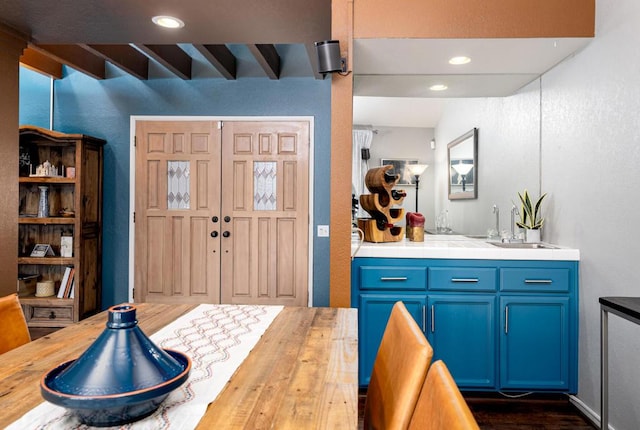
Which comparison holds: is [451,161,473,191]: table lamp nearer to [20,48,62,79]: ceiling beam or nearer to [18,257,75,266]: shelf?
[18,257,75,266]: shelf

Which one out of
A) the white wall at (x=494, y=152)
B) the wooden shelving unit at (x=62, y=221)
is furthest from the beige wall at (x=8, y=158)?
the white wall at (x=494, y=152)

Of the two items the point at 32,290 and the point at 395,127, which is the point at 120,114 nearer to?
the point at 32,290

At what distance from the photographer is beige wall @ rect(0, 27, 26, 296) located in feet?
8.79

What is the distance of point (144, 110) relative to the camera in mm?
4262

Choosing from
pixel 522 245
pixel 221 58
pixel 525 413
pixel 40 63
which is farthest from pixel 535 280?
pixel 40 63

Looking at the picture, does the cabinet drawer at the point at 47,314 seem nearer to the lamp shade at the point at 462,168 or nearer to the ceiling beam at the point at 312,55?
the ceiling beam at the point at 312,55

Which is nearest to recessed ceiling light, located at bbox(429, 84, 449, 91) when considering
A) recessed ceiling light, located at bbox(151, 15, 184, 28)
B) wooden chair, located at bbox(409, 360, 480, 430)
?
recessed ceiling light, located at bbox(151, 15, 184, 28)

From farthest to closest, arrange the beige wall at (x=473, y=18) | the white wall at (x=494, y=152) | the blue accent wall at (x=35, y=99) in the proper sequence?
the blue accent wall at (x=35, y=99) < the white wall at (x=494, y=152) < the beige wall at (x=473, y=18)

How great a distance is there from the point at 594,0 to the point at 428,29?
0.91 meters

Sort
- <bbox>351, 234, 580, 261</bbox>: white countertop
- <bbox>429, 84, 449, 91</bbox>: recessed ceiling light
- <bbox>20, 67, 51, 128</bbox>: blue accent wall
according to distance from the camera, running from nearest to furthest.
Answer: <bbox>351, 234, 580, 261</bbox>: white countertop
<bbox>429, 84, 449, 91</bbox>: recessed ceiling light
<bbox>20, 67, 51, 128</bbox>: blue accent wall

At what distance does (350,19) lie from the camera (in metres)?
2.47

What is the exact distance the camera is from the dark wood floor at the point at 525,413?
2439 mm

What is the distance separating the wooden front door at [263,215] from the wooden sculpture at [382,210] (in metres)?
1.19

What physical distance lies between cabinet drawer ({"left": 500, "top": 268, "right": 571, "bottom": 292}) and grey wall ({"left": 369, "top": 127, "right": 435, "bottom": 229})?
1.03 meters
